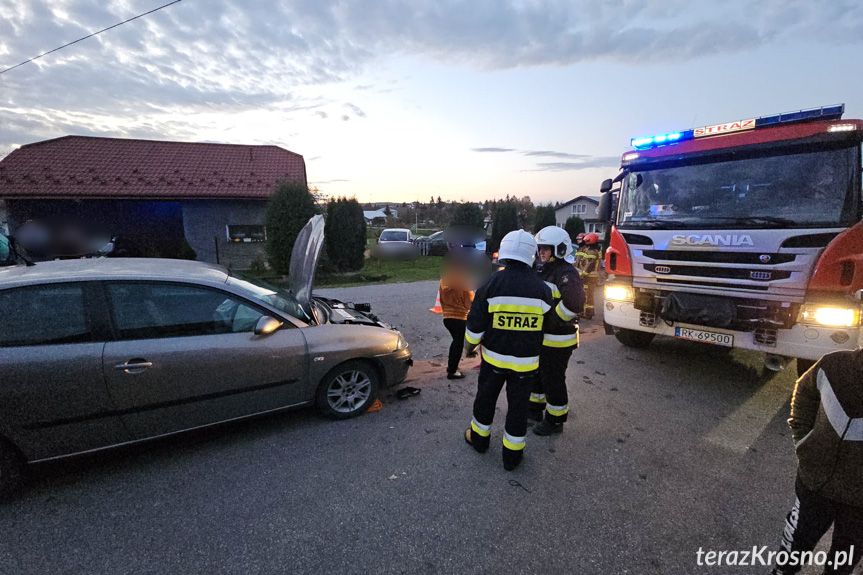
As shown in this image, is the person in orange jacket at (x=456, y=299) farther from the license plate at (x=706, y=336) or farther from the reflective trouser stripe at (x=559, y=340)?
the license plate at (x=706, y=336)

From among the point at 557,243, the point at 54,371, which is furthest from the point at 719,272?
the point at 54,371

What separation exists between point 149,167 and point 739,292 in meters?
18.8

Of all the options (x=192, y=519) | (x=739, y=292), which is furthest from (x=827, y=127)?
(x=192, y=519)

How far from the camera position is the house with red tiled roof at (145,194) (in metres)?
13.6

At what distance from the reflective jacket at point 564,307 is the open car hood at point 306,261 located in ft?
7.57

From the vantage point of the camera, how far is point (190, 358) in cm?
282

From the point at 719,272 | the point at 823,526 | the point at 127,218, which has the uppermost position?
the point at 127,218

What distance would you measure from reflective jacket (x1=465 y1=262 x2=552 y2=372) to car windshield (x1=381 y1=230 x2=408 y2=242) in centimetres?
1510

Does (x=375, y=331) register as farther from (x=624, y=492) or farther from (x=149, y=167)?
(x=149, y=167)

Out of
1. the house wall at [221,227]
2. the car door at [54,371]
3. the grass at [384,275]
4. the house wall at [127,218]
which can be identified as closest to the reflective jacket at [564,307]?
the car door at [54,371]

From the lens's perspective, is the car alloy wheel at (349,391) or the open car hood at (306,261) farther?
the open car hood at (306,261)

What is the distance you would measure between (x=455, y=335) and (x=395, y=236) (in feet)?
45.1

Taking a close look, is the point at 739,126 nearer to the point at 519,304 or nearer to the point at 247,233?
the point at 519,304

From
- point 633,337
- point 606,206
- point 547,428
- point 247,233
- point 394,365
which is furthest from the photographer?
point 247,233
